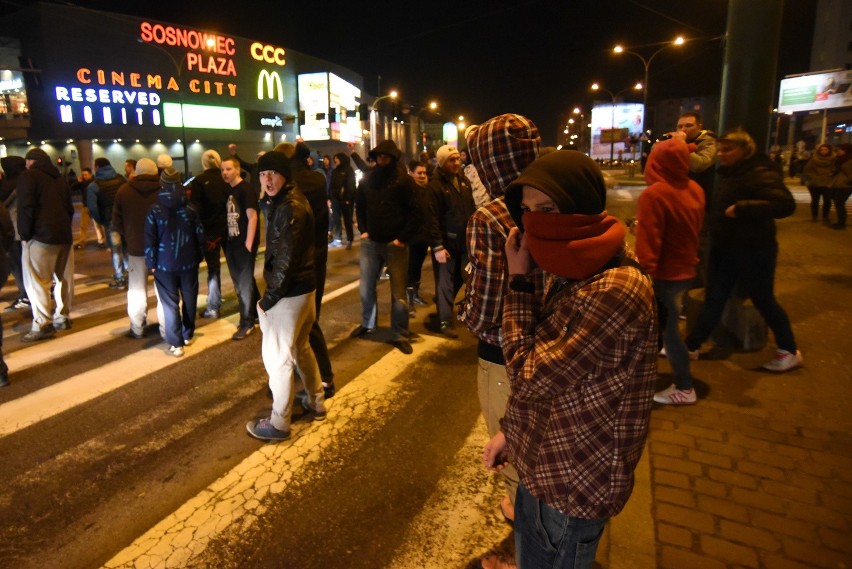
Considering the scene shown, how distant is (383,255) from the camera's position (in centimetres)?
643

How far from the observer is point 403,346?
6203mm

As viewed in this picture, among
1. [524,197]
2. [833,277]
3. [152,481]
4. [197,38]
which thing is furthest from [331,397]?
[197,38]

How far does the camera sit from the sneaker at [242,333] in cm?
670

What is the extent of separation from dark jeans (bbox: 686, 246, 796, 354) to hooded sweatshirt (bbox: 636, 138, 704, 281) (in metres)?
0.92

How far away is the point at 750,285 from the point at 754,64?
7.94ft

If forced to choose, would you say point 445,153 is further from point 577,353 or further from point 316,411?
point 577,353

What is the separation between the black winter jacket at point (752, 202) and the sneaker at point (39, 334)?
735 cm

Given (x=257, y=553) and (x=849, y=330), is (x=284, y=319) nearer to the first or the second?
(x=257, y=553)

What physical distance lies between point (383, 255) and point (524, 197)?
15.4ft

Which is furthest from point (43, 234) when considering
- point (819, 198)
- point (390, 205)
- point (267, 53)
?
point (267, 53)

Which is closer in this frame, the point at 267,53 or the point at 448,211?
the point at 448,211

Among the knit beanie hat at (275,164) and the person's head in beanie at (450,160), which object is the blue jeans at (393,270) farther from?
the knit beanie hat at (275,164)

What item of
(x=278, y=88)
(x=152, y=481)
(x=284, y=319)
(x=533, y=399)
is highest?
(x=278, y=88)

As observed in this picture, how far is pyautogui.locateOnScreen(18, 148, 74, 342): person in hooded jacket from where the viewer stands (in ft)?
21.0
